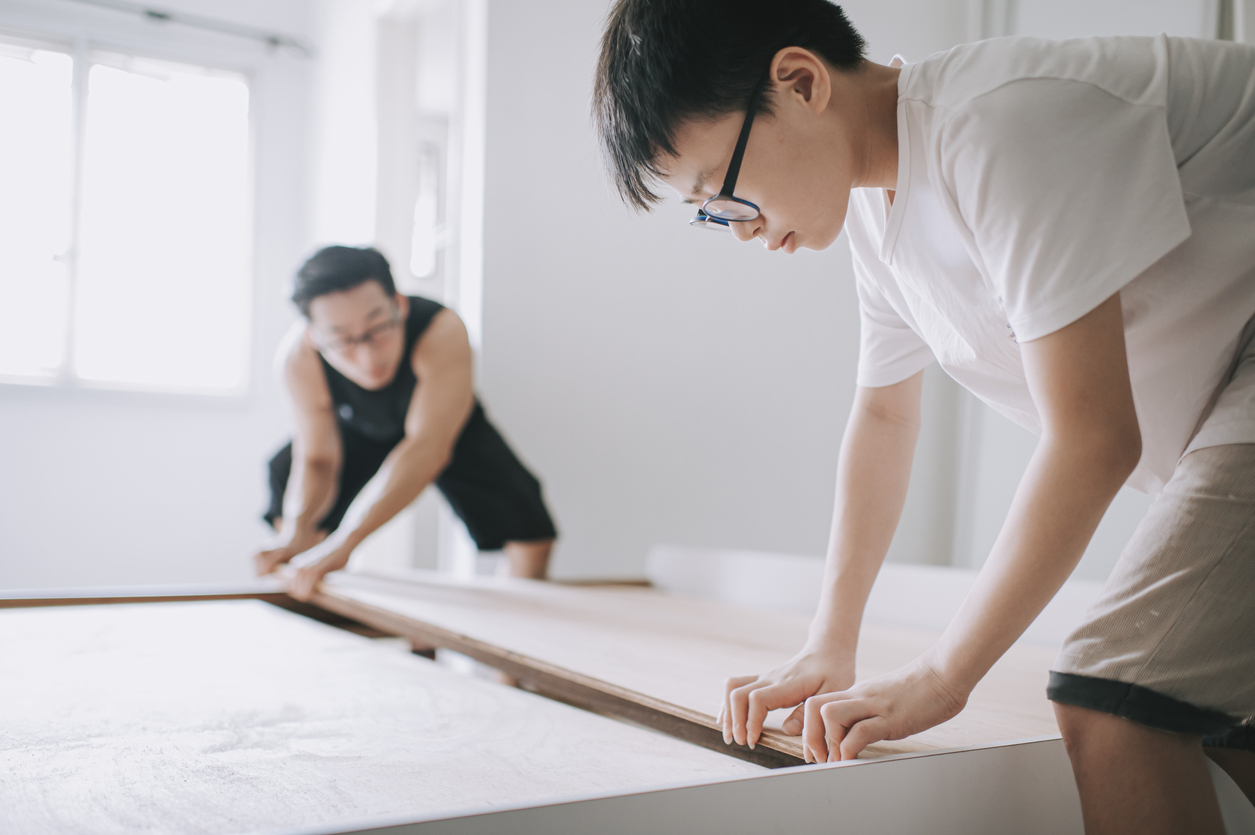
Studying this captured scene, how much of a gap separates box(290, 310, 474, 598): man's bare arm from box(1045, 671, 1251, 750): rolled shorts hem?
177cm

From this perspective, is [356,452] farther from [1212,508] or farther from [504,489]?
[1212,508]

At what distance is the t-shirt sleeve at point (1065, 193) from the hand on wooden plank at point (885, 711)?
0.28 metres

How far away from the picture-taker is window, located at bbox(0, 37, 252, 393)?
14.3ft

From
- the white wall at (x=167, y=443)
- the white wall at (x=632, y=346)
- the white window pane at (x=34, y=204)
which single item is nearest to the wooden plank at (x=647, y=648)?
the white wall at (x=632, y=346)

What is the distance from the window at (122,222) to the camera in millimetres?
4348

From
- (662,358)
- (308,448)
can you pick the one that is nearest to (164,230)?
(308,448)

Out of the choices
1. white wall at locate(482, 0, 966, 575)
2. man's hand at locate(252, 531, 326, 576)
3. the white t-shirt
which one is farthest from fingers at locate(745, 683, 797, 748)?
white wall at locate(482, 0, 966, 575)

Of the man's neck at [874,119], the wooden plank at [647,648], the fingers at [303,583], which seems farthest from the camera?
the fingers at [303,583]

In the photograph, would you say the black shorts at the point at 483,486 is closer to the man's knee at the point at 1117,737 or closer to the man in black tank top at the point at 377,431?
the man in black tank top at the point at 377,431

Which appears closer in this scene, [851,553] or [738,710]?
[738,710]

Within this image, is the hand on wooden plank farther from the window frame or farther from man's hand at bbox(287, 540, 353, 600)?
the window frame

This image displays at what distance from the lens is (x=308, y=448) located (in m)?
2.66

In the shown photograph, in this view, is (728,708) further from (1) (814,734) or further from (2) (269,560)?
(2) (269,560)

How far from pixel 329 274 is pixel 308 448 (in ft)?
2.14
